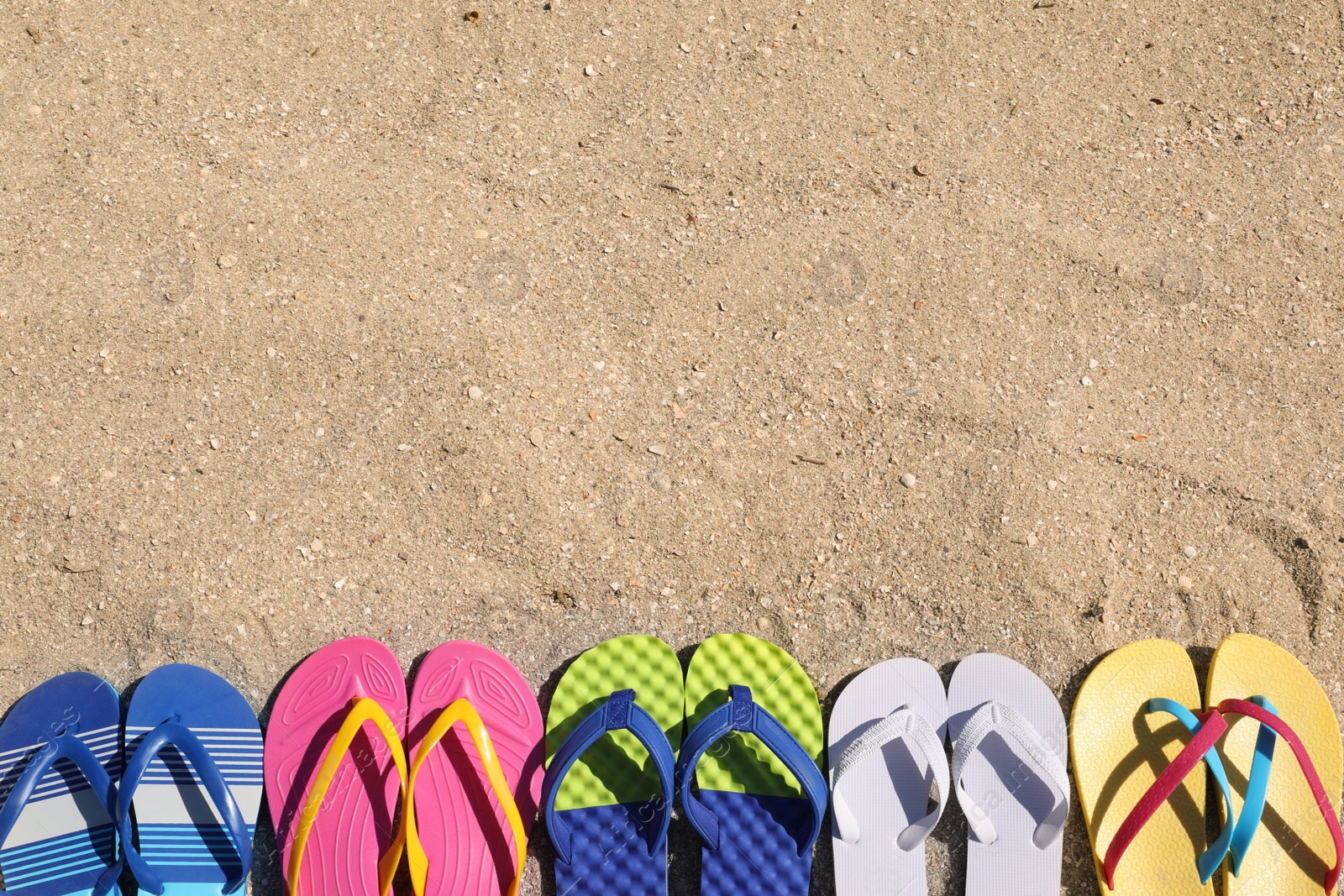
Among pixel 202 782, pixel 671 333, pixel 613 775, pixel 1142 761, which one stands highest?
pixel 671 333

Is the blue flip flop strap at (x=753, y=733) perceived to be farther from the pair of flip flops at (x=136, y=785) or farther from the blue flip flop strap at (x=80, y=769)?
the blue flip flop strap at (x=80, y=769)

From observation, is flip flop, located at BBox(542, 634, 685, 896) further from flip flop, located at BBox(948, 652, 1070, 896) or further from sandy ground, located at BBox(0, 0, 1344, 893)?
flip flop, located at BBox(948, 652, 1070, 896)

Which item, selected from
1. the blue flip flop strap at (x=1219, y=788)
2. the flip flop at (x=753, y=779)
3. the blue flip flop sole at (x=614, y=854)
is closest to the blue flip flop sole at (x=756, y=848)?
the flip flop at (x=753, y=779)

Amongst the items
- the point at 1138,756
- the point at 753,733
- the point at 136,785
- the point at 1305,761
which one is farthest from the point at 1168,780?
the point at 136,785

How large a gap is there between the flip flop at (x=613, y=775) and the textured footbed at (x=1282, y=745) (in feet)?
4.38

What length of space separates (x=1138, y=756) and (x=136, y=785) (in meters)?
2.34

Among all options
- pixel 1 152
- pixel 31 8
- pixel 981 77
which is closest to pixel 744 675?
pixel 981 77

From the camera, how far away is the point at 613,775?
194 centimetres

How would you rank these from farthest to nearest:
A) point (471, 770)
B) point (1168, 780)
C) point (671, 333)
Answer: point (671, 333), point (471, 770), point (1168, 780)

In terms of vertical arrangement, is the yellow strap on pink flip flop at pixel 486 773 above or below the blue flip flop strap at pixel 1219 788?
below

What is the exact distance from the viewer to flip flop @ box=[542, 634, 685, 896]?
1.87 m

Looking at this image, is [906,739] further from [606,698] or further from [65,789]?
[65,789]

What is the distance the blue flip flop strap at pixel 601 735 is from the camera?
5.86ft

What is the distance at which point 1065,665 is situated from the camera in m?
1.98
